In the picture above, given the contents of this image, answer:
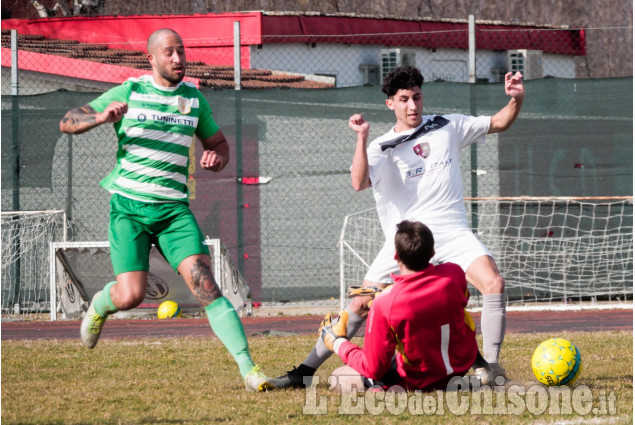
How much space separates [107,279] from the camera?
11.8 metres

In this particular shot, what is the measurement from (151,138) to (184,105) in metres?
0.29

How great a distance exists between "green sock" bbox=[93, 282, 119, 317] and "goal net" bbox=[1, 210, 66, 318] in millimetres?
6236

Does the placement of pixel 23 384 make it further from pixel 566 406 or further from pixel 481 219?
pixel 481 219

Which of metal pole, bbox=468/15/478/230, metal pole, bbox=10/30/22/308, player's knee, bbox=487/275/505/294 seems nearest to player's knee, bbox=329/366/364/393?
player's knee, bbox=487/275/505/294

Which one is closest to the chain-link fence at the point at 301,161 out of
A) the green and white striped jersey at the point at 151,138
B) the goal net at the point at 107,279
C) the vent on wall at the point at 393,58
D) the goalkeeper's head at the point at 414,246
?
the goal net at the point at 107,279

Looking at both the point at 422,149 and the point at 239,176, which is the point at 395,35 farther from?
the point at 422,149

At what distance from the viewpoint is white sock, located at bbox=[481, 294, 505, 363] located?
562 centimetres

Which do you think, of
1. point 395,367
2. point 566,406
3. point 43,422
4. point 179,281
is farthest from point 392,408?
point 179,281

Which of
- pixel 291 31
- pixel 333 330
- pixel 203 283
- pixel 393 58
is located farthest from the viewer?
pixel 393 58

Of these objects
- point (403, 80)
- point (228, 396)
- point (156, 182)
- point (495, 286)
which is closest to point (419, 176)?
point (403, 80)

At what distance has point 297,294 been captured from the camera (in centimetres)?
1191

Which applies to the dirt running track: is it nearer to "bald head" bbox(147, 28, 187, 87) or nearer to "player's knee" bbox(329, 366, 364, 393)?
"player's knee" bbox(329, 366, 364, 393)

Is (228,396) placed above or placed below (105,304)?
below

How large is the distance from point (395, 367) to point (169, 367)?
2.17 m
